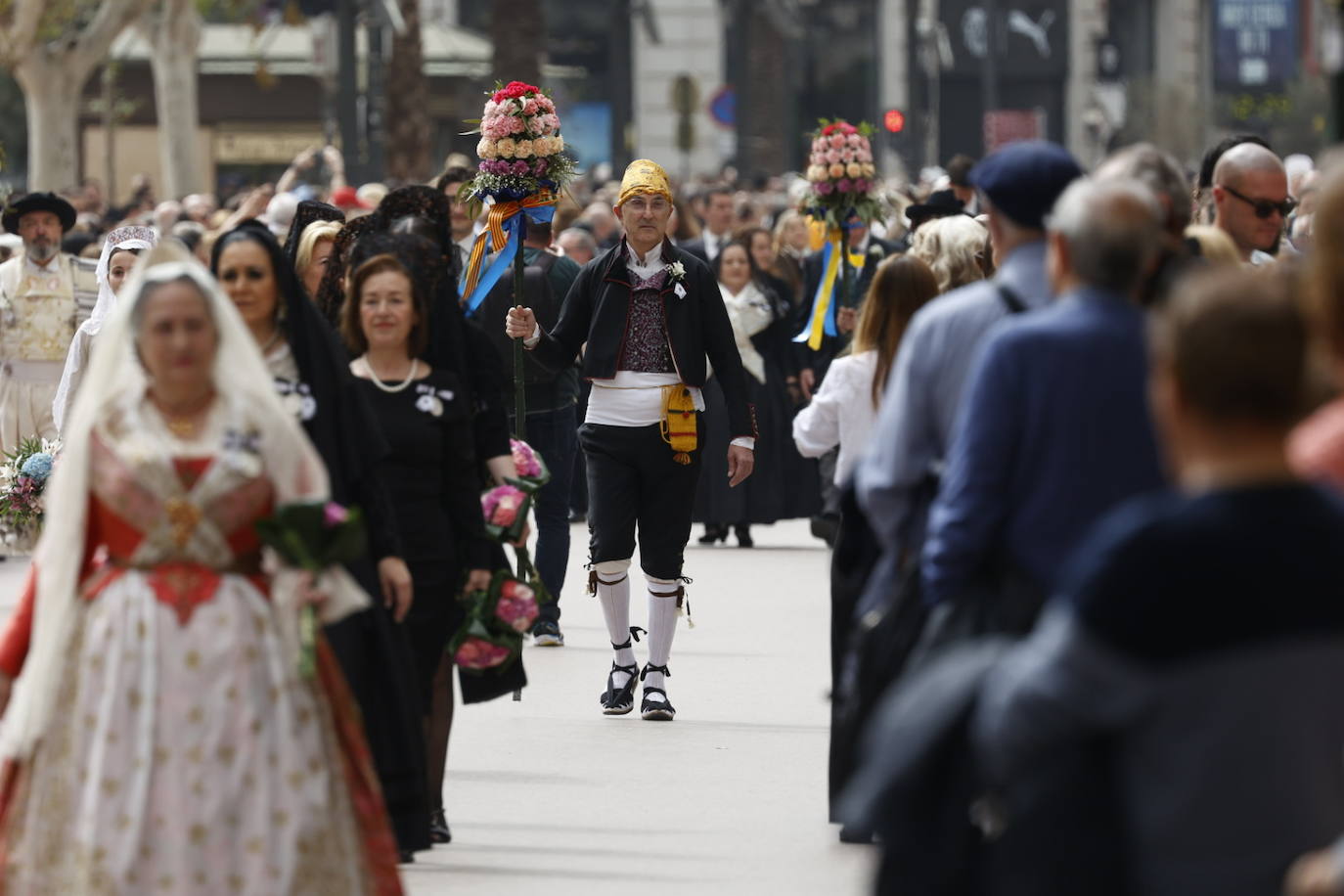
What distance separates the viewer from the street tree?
32781mm

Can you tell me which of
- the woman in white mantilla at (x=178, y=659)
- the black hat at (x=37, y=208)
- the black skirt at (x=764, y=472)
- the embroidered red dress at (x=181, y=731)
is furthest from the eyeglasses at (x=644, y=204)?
the black skirt at (x=764, y=472)

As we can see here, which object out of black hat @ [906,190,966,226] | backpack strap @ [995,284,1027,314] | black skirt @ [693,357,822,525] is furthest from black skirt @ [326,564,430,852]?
black skirt @ [693,357,822,525]

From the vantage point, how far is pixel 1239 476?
3.92 metres

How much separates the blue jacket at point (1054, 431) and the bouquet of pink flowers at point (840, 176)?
953cm

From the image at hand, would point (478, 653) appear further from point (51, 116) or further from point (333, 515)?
point (51, 116)

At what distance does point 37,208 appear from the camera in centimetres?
1449

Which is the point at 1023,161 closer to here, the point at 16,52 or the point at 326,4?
the point at 326,4

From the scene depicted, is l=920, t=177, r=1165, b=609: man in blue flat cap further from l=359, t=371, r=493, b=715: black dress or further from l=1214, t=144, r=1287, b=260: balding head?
l=1214, t=144, r=1287, b=260: balding head

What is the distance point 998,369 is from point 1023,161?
2.91 feet

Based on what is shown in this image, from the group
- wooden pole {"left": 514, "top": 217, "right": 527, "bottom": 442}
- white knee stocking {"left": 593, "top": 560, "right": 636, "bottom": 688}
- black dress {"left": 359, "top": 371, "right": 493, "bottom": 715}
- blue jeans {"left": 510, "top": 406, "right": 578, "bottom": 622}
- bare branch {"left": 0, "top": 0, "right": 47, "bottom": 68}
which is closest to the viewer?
black dress {"left": 359, "top": 371, "right": 493, "bottom": 715}

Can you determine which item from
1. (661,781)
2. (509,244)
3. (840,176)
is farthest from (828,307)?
(661,781)

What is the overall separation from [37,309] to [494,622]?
7.70 metres

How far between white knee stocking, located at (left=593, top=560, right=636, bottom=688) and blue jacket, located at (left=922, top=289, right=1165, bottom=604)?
5131 mm

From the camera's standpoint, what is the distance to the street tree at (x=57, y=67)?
32.8 metres
